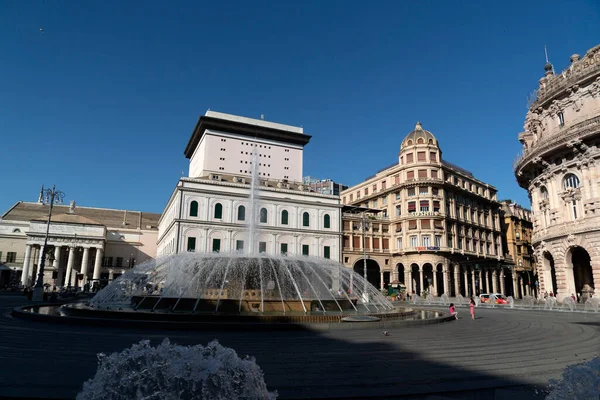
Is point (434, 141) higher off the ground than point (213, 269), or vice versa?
point (434, 141)

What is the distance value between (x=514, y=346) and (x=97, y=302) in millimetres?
17494

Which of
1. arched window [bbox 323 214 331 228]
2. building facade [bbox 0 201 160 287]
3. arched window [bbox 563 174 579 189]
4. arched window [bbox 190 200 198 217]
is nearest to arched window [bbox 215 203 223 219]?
arched window [bbox 190 200 198 217]

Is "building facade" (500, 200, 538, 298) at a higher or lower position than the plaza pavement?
higher

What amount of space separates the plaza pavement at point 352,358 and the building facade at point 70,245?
4806 centimetres

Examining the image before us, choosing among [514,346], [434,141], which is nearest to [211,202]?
[434,141]

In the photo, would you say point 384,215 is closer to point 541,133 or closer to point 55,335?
point 541,133

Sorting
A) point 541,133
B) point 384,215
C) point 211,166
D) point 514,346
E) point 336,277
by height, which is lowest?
point 514,346

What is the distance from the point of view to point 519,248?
67625 millimetres

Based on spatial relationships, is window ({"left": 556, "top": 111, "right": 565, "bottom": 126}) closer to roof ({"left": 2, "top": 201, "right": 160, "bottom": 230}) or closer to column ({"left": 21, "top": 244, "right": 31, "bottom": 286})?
roof ({"left": 2, "top": 201, "right": 160, "bottom": 230})

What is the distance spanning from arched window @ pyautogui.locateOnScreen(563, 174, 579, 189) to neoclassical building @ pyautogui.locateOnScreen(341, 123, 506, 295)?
19502mm

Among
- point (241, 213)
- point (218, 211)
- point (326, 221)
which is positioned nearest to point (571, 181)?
point (326, 221)

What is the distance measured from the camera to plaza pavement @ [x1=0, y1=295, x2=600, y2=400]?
5.70m

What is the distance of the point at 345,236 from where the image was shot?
5247 cm

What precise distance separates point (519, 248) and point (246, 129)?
53.4m
